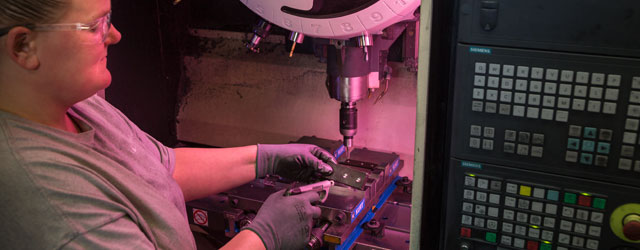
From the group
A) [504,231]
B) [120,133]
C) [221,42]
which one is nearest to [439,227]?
[504,231]

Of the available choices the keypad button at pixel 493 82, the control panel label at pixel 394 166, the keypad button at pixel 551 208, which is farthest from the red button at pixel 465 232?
the control panel label at pixel 394 166

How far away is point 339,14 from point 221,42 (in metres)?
0.78

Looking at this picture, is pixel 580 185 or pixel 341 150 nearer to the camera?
pixel 580 185

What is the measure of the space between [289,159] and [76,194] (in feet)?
2.19

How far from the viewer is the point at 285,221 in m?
1.25

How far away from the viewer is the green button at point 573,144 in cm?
67

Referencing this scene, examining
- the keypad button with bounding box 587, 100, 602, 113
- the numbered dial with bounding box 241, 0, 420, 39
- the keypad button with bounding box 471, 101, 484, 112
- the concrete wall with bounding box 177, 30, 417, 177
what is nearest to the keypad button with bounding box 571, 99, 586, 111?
the keypad button with bounding box 587, 100, 602, 113

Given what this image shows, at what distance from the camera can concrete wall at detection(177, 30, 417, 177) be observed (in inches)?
68.4

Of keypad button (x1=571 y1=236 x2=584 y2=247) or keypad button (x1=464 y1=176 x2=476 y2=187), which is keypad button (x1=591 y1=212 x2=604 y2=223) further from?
keypad button (x1=464 y1=176 x2=476 y2=187)

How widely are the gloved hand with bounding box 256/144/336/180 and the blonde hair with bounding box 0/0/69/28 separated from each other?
732 mm

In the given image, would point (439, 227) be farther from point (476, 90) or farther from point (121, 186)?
→ point (121, 186)

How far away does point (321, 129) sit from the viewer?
1849 mm

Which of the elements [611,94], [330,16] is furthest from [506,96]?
[330,16]

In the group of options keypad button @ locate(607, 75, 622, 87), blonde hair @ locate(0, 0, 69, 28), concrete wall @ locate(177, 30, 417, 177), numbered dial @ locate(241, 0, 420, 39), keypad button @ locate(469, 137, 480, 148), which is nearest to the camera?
keypad button @ locate(607, 75, 622, 87)
